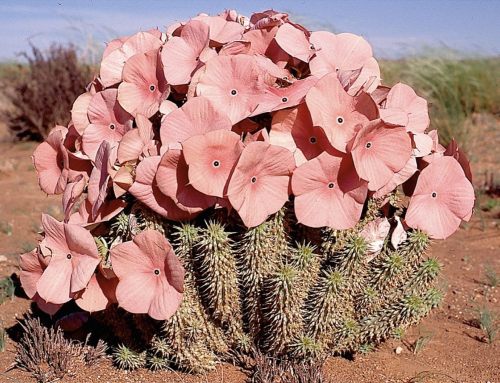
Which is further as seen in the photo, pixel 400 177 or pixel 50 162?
pixel 50 162

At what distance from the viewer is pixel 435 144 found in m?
3.04

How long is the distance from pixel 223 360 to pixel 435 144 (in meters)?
1.41

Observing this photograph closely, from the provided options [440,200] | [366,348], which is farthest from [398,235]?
[366,348]

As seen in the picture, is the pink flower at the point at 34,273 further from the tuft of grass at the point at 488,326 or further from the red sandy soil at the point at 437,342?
the tuft of grass at the point at 488,326

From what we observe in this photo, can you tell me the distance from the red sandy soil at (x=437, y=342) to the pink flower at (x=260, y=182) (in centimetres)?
93

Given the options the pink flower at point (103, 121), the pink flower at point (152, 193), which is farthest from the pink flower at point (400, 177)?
the pink flower at point (103, 121)

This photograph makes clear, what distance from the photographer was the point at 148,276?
279cm

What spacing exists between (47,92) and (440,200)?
8818mm

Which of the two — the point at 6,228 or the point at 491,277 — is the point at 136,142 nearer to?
the point at 491,277

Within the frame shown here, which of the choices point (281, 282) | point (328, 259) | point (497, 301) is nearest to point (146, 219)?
point (281, 282)

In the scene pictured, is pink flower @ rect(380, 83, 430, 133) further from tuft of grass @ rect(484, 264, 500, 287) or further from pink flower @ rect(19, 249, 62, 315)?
tuft of grass @ rect(484, 264, 500, 287)

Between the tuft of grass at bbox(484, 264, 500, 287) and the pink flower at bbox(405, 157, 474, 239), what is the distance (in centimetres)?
178

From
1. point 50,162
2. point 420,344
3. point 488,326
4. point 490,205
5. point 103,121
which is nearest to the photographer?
point 103,121

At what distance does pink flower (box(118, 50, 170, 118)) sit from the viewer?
2971 mm
